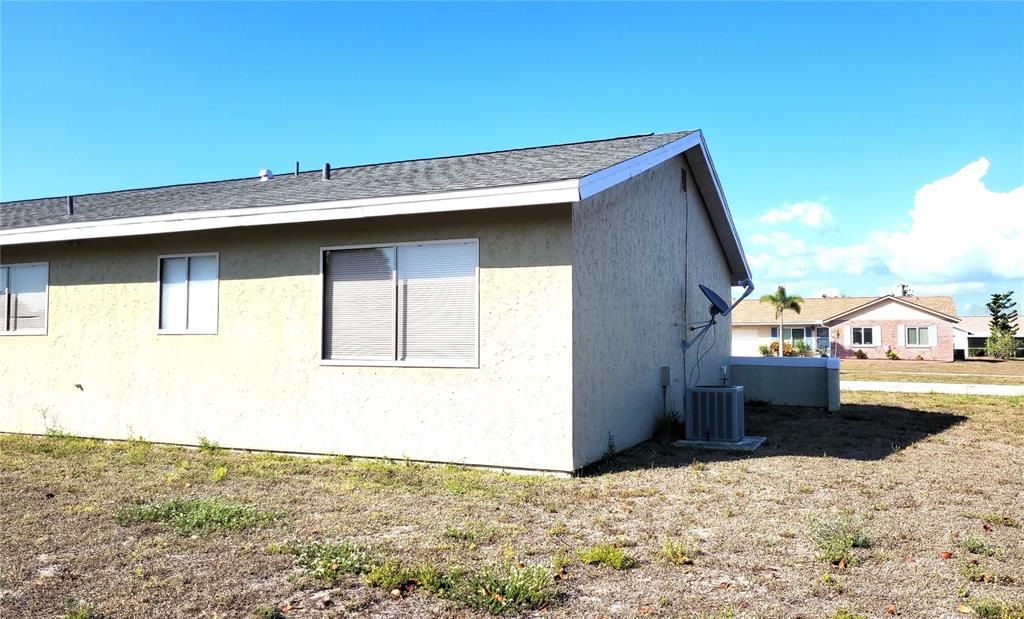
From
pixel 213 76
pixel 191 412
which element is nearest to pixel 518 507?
pixel 191 412

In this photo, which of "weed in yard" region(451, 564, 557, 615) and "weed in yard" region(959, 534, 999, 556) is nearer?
"weed in yard" region(451, 564, 557, 615)

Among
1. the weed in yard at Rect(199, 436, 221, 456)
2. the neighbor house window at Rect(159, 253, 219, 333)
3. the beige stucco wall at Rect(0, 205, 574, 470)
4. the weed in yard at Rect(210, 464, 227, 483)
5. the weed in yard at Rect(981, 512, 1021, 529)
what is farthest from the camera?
the neighbor house window at Rect(159, 253, 219, 333)

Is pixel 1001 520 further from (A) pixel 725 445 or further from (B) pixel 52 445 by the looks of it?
(B) pixel 52 445

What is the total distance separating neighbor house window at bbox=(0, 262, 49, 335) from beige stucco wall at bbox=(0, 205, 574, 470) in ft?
A: 0.53

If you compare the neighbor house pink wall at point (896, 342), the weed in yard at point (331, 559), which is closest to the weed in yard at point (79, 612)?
the weed in yard at point (331, 559)

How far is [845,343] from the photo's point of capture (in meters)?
46.2

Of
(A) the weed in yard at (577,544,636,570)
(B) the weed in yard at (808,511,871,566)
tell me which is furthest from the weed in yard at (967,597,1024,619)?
(A) the weed in yard at (577,544,636,570)

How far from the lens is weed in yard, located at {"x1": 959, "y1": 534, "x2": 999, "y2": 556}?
4.86 m

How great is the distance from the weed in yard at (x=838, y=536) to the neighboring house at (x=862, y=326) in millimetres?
38843

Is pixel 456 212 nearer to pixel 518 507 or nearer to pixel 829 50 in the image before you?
pixel 518 507

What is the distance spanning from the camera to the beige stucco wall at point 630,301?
761 cm

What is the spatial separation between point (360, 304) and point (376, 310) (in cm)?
24

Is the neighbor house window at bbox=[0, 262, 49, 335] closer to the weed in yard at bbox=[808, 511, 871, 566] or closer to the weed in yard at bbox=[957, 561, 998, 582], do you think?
the weed in yard at bbox=[808, 511, 871, 566]

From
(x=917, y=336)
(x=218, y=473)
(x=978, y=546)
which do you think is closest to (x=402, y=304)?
(x=218, y=473)
